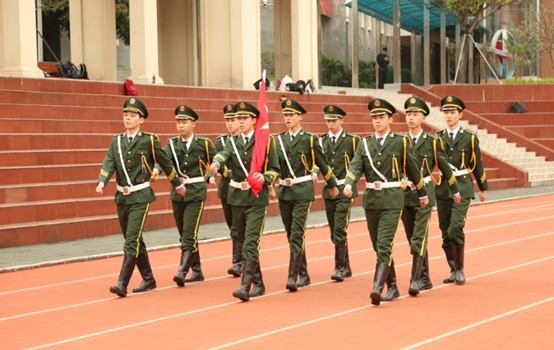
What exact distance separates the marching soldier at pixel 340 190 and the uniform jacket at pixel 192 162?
151 centimetres

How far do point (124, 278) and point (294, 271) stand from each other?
191 cm

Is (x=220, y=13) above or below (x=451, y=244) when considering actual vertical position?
above

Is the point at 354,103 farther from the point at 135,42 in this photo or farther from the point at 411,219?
the point at 411,219

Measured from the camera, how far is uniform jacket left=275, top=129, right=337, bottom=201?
9.50 m

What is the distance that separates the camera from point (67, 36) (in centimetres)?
3866

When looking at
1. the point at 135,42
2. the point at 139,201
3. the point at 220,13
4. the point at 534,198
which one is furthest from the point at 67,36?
the point at 139,201

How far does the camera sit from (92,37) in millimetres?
25031

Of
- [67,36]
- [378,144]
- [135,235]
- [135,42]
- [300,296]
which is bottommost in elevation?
[300,296]

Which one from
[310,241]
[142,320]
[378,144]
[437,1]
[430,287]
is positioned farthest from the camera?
[437,1]

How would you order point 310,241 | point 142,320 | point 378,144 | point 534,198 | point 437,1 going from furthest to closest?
point 437,1 < point 534,198 < point 310,241 < point 378,144 < point 142,320

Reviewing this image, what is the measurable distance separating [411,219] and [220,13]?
17718 millimetres

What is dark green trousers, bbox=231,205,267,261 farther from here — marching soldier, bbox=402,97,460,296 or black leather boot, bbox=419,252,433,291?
black leather boot, bbox=419,252,433,291

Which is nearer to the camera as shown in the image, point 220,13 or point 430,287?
point 430,287

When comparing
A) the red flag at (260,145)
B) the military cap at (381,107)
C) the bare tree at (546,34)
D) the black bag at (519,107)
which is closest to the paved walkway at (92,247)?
the red flag at (260,145)
